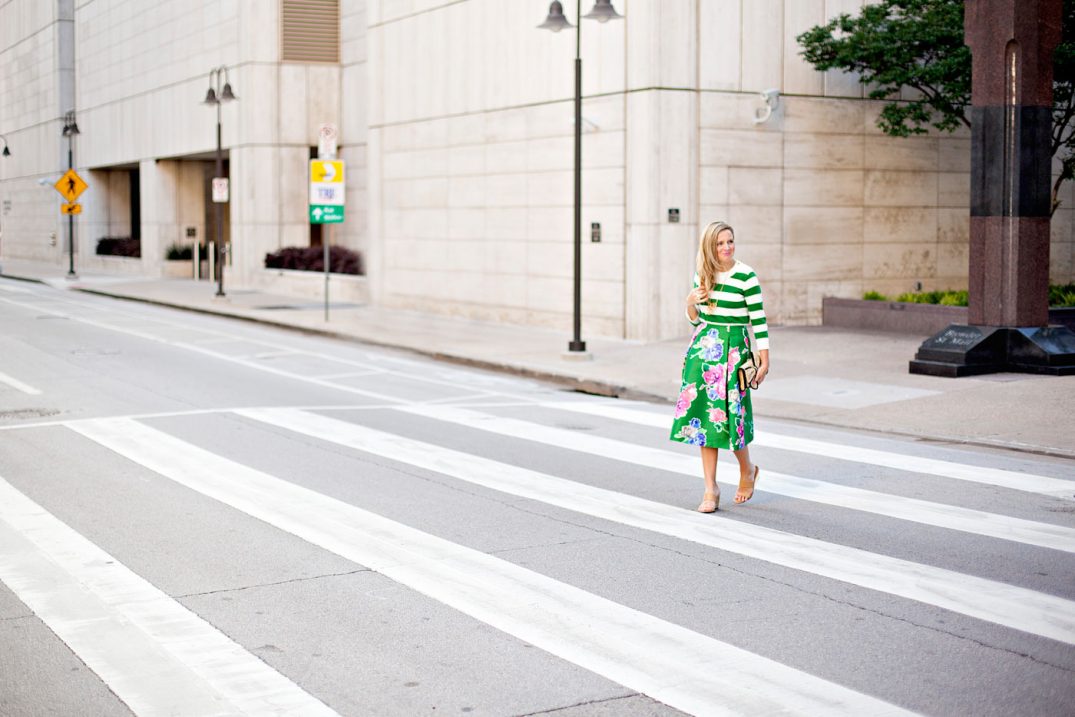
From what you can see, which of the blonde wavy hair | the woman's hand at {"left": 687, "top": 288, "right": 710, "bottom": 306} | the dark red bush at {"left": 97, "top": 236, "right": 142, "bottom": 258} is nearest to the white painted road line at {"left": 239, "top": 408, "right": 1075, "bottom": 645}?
the woman's hand at {"left": 687, "top": 288, "right": 710, "bottom": 306}

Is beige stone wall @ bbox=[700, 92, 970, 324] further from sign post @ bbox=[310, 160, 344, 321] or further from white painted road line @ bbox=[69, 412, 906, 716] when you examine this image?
white painted road line @ bbox=[69, 412, 906, 716]

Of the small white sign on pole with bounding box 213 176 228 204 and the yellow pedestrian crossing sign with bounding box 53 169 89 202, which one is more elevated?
the yellow pedestrian crossing sign with bounding box 53 169 89 202

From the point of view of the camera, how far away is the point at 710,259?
359 inches

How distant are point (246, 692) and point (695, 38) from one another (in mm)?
17831

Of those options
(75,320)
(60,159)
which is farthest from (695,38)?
(60,159)

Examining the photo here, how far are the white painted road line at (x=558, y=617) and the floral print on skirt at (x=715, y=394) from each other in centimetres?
195

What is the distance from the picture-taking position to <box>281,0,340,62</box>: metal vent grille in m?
39.8

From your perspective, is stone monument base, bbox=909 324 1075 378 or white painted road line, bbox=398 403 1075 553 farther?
stone monument base, bbox=909 324 1075 378

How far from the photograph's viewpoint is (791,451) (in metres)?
12.0

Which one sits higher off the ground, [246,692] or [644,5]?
[644,5]

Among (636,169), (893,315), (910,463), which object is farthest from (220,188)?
(910,463)

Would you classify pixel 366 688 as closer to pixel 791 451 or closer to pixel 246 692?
pixel 246 692

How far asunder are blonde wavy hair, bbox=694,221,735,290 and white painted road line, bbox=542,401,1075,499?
294cm

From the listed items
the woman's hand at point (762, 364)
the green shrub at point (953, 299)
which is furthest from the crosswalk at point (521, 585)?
the green shrub at point (953, 299)
